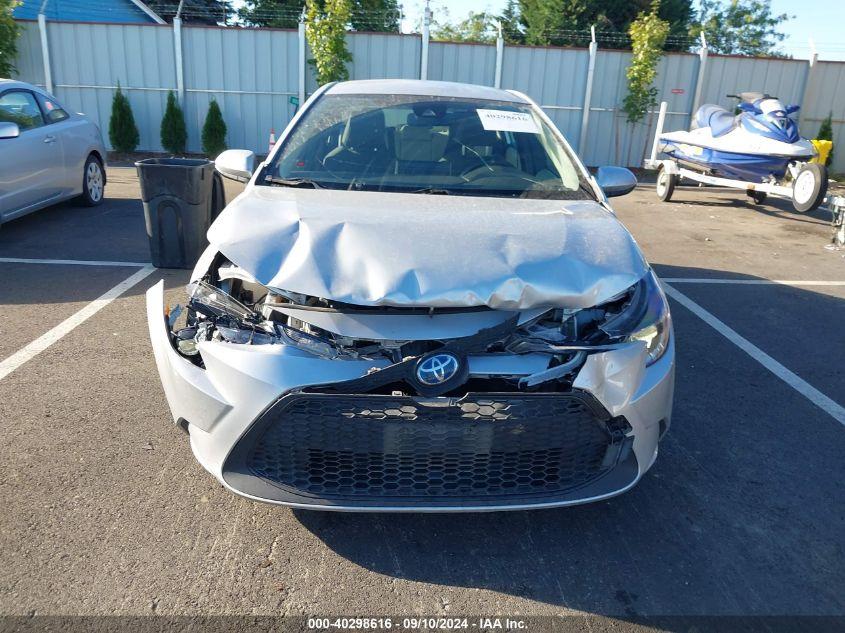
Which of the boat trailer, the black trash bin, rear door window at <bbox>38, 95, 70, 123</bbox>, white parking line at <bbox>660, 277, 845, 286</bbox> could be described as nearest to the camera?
the black trash bin

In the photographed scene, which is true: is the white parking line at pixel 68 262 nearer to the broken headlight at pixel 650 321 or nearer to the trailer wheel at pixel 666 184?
the broken headlight at pixel 650 321

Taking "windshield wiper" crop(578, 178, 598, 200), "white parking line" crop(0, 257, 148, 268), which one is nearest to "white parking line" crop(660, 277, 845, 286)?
"windshield wiper" crop(578, 178, 598, 200)

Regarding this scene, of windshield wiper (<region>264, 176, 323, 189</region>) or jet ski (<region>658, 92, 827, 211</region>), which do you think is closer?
windshield wiper (<region>264, 176, 323, 189</region>)

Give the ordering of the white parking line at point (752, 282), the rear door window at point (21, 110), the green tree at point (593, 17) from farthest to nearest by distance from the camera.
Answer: the green tree at point (593, 17) < the rear door window at point (21, 110) < the white parking line at point (752, 282)

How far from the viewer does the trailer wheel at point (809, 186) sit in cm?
895

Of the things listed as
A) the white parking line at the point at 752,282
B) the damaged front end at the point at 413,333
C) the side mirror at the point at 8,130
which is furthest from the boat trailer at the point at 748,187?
the side mirror at the point at 8,130

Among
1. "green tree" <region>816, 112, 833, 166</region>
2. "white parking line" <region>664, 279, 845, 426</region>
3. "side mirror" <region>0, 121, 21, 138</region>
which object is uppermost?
"side mirror" <region>0, 121, 21, 138</region>

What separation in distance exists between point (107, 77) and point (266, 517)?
49.5 ft

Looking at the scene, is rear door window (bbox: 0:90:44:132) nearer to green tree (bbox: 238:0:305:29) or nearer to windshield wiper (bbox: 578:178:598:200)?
windshield wiper (bbox: 578:178:598:200)

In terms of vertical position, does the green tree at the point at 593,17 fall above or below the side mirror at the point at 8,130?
above

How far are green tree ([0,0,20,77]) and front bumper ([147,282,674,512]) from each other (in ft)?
47.9

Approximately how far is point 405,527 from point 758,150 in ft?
30.0

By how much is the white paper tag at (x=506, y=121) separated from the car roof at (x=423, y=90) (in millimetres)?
267

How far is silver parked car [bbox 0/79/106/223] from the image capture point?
21.9 feet
